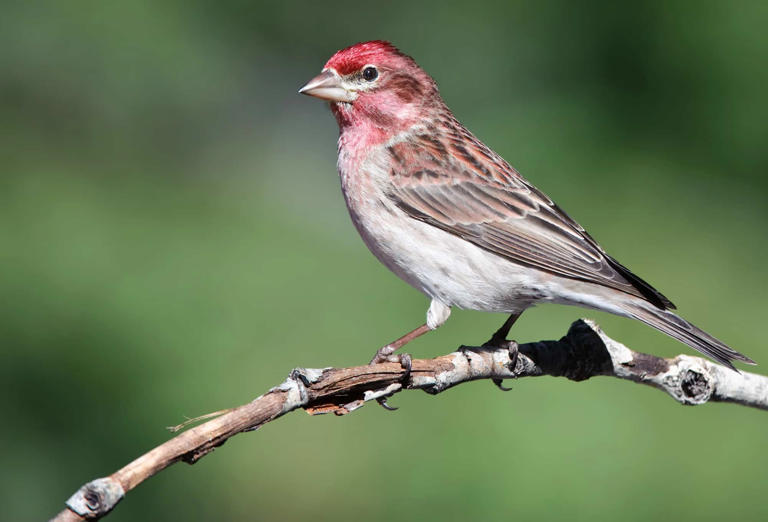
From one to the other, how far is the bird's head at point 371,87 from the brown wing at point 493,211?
11cm

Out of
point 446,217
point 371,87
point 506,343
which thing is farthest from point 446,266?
point 371,87

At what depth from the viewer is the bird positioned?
305 cm

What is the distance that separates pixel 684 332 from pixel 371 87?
1309mm

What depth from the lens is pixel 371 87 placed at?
3352mm

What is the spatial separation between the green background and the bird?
0.87 m

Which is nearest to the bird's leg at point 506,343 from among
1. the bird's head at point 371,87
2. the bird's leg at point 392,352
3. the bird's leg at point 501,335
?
the bird's leg at point 501,335

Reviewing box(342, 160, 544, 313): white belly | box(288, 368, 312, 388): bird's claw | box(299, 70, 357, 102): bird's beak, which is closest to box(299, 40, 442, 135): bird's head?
box(299, 70, 357, 102): bird's beak

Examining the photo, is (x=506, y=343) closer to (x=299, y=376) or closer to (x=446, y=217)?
(x=446, y=217)

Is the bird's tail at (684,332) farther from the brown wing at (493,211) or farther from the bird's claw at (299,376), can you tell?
the bird's claw at (299,376)

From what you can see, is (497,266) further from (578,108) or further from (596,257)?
(578,108)

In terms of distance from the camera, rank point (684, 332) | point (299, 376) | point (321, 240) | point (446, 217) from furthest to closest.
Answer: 1. point (321, 240)
2. point (446, 217)
3. point (684, 332)
4. point (299, 376)

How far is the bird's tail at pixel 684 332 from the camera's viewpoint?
265cm

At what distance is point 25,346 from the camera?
4.61 metres

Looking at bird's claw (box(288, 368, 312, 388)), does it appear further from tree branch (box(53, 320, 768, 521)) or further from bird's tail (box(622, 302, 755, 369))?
bird's tail (box(622, 302, 755, 369))
